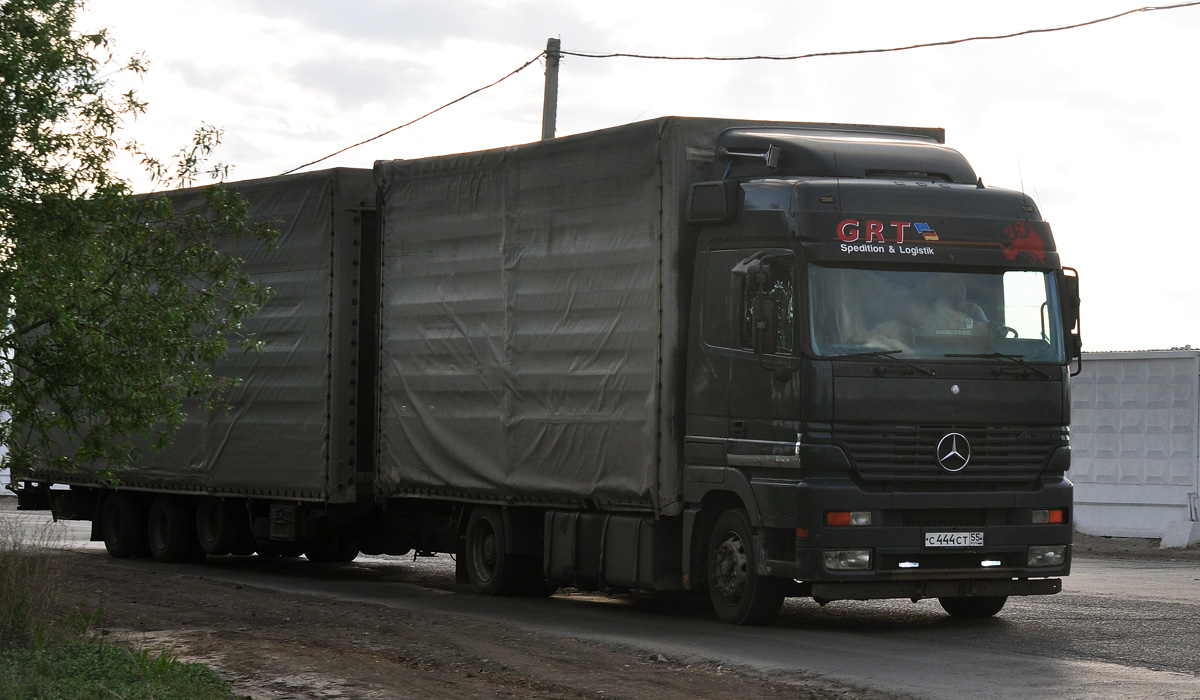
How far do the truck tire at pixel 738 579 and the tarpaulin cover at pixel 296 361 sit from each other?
17.0ft

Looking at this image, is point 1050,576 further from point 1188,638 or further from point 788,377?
point 788,377

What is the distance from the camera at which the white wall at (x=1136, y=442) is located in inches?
880

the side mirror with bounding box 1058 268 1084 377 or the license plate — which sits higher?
the side mirror with bounding box 1058 268 1084 377

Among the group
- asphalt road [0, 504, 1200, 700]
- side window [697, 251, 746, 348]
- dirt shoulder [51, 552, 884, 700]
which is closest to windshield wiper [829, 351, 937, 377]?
side window [697, 251, 746, 348]

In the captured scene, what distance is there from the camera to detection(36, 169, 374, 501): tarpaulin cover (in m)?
16.8

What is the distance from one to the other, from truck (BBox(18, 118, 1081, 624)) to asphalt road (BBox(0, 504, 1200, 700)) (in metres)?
0.39

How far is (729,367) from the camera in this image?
41.2ft

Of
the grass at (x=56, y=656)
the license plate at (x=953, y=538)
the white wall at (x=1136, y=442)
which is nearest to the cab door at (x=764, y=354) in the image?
the license plate at (x=953, y=538)

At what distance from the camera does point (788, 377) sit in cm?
1205

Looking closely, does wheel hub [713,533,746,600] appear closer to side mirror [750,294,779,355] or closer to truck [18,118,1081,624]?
truck [18,118,1081,624]

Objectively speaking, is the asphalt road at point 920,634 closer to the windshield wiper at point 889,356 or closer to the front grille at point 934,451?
the front grille at point 934,451

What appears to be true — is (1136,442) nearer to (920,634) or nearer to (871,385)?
(920,634)

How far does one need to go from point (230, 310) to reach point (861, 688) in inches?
256

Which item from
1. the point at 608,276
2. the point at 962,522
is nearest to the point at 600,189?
the point at 608,276
